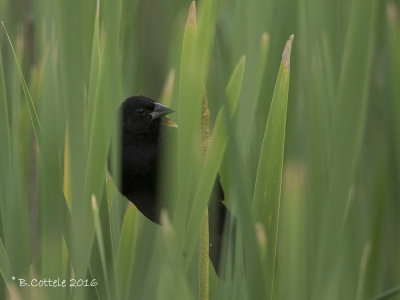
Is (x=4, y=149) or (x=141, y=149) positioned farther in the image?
(x=141, y=149)

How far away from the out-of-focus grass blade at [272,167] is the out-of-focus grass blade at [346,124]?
5 centimetres

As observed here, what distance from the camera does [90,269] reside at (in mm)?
800

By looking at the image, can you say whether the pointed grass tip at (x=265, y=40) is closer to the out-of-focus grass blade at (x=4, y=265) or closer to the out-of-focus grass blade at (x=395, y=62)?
the out-of-focus grass blade at (x=395, y=62)

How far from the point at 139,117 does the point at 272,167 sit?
627 millimetres

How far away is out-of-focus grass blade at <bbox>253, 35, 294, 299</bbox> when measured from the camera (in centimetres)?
72

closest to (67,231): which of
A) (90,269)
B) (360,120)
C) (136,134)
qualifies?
(90,269)

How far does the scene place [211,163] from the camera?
2.23 feet

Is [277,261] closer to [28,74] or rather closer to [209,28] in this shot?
[209,28]

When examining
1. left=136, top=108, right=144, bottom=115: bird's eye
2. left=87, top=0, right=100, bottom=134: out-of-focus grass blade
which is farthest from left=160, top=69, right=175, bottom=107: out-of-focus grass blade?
left=136, top=108, right=144, bottom=115: bird's eye

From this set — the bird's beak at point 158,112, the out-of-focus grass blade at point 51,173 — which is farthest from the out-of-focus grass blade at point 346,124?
the bird's beak at point 158,112

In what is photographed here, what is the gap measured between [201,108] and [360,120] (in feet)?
0.48

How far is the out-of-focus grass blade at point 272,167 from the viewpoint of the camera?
0.72m

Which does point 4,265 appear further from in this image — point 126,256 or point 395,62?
point 395,62

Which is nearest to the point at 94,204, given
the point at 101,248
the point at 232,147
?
the point at 101,248
